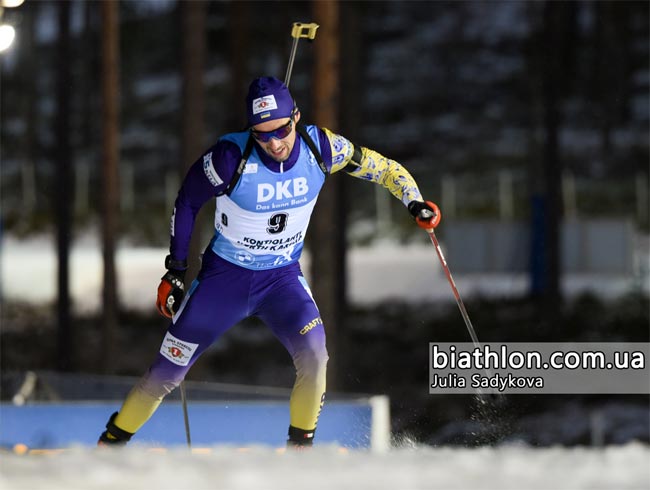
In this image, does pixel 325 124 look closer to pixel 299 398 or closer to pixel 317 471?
pixel 299 398

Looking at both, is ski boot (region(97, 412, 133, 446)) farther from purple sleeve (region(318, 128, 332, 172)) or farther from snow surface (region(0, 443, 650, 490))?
snow surface (region(0, 443, 650, 490))

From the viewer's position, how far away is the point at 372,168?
230 inches

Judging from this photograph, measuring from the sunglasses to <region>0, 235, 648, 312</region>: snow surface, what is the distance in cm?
1381

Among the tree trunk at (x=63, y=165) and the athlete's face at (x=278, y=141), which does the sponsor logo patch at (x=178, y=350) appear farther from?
the tree trunk at (x=63, y=165)

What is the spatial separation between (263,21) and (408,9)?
11248 millimetres

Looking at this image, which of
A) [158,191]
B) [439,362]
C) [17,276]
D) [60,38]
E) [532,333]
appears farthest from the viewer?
[158,191]

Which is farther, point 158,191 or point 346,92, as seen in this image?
point 158,191

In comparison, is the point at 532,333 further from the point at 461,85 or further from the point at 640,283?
the point at 461,85

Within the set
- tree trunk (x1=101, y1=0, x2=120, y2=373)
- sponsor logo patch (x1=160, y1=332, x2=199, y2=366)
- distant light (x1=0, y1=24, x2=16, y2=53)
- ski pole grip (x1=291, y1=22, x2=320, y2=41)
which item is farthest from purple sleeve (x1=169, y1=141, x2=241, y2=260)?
tree trunk (x1=101, y1=0, x2=120, y2=373)

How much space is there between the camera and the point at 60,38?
1578 centimetres

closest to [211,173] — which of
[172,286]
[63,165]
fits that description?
[172,286]

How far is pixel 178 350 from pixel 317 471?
242 cm

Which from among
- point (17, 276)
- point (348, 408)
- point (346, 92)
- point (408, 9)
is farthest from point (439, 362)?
point (408, 9)

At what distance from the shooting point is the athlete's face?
17.2ft
